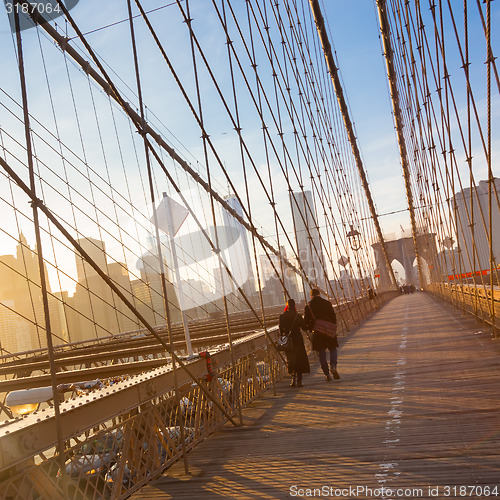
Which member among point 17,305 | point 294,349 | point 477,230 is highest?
point 477,230

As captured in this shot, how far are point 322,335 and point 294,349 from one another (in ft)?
1.29

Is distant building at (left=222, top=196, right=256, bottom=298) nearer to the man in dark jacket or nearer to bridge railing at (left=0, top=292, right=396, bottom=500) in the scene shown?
the man in dark jacket

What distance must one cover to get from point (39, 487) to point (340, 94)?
83.9 feet

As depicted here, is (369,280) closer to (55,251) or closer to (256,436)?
(55,251)

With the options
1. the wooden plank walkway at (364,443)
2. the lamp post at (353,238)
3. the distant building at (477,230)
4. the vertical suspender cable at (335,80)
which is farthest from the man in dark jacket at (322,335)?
the lamp post at (353,238)

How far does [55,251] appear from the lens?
1165 cm

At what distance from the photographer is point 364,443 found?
146 inches

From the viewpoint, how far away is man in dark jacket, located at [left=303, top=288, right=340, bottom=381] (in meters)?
6.67

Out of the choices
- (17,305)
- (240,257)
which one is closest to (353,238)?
(240,257)

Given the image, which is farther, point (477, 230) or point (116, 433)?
point (477, 230)

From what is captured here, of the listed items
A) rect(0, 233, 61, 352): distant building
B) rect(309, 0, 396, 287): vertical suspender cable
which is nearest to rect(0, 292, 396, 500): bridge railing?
rect(0, 233, 61, 352): distant building

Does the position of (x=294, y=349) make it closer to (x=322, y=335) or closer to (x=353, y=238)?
(x=322, y=335)

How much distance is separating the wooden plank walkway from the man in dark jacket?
9.9 inches

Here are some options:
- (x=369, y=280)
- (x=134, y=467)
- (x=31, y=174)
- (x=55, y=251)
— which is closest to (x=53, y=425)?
(x=134, y=467)
